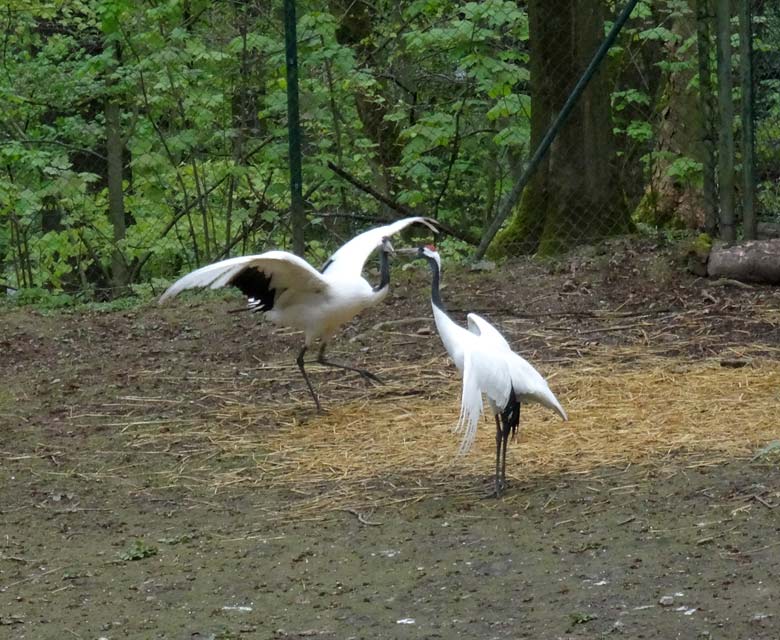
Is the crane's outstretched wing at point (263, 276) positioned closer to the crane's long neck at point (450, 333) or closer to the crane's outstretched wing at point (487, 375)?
the crane's long neck at point (450, 333)

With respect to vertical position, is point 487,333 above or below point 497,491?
above

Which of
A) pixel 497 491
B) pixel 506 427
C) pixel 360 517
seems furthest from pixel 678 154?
pixel 360 517

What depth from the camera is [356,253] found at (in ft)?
25.7

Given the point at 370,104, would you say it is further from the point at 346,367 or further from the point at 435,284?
the point at 435,284

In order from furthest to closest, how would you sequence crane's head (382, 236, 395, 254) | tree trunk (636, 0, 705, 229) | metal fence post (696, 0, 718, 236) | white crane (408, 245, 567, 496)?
tree trunk (636, 0, 705, 229) < metal fence post (696, 0, 718, 236) < crane's head (382, 236, 395, 254) < white crane (408, 245, 567, 496)

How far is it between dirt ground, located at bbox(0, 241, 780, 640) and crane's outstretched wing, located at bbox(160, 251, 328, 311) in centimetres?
60

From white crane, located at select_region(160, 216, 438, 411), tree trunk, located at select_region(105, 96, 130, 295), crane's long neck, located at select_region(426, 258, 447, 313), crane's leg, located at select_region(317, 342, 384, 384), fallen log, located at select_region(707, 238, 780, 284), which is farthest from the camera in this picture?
tree trunk, located at select_region(105, 96, 130, 295)

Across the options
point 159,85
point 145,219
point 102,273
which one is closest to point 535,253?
point 159,85

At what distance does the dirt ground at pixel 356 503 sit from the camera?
4.23 meters

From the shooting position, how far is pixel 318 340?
7.60 meters

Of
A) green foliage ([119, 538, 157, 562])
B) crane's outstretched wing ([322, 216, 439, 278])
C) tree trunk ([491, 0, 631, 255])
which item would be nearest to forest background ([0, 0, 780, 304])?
tree trunk ([491, 0, 631, 255])

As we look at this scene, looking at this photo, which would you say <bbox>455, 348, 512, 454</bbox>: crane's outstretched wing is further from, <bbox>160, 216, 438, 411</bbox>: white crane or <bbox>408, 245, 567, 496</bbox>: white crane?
<bbox>160, 216, 438, 411</bbox>: white crane

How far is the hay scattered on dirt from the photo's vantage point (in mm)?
5715

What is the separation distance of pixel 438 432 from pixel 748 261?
3.31m
